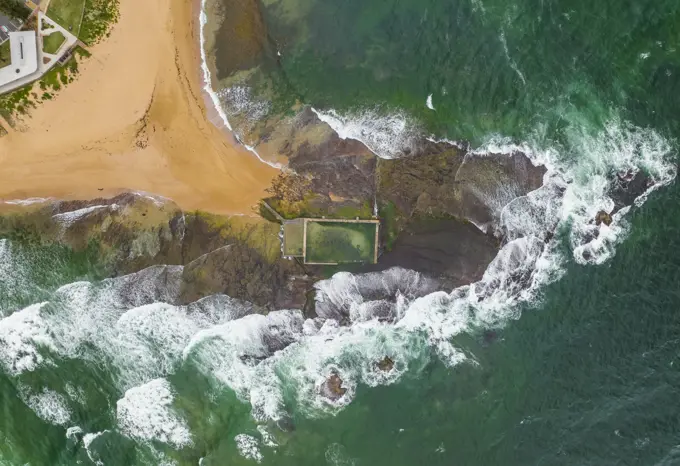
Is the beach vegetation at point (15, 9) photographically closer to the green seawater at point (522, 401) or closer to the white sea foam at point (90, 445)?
the green seawater at point (522, 401)

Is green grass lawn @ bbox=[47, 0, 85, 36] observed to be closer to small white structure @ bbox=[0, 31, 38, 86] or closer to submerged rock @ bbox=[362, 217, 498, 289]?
small white structure @ bbox=[0, 31, 38, 86]

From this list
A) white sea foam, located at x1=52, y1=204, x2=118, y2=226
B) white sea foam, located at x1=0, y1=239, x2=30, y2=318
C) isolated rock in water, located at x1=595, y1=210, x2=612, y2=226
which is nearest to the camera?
white sea foam, located at x1=52, y1=204, x2=118, y2=226

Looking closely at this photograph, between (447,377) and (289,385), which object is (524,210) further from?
(289,385)

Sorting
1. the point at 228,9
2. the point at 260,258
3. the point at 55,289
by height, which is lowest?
the point at 55,289

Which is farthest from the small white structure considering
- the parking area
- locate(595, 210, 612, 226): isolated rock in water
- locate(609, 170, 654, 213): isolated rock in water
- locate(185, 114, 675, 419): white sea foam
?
locate(609, 170, 654, 213): isolated rock in water

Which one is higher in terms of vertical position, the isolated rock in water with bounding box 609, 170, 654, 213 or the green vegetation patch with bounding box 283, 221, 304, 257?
the isolated rock in water with bounding box 609, 170, 654, 213

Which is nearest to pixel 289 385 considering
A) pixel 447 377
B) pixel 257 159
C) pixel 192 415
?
pixel 192 415

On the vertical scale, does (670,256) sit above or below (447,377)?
above

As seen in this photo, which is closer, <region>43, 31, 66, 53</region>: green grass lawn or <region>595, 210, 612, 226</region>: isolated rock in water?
<region>43, 31, 66, 53</region>: green grass lawn
